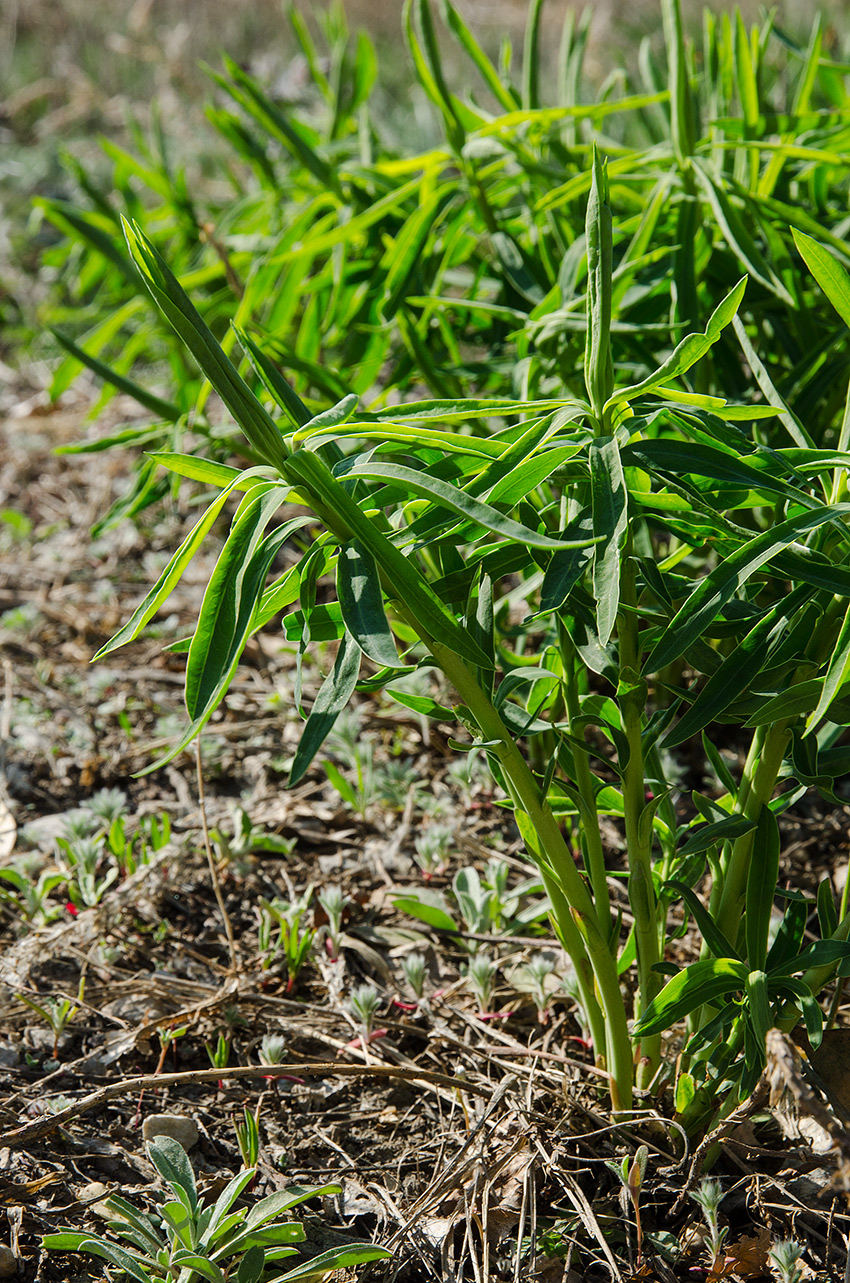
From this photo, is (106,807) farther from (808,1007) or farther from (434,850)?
(808,1007)

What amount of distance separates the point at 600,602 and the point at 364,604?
0.18 metres

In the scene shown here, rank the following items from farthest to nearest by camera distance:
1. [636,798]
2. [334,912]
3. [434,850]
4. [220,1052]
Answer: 1. [434,850]
2. [334,912]
3. [220,1052]
4. [636,798]

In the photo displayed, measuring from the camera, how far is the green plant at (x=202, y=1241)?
3.10 ft

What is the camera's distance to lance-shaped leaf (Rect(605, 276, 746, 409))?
0.79 metres

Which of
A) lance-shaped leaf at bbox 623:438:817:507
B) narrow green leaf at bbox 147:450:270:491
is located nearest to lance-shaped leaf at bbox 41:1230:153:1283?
narrow green leaf at bbox 147:450:270:491

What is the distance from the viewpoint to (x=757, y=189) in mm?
1455

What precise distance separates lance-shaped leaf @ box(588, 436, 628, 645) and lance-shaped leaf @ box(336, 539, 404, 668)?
161mm

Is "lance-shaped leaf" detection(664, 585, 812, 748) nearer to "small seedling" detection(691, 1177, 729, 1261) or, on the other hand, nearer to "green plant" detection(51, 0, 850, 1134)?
"green plant" detection(51, 0, 850, 1134)

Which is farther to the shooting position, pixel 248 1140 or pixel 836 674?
pixel 248 1140

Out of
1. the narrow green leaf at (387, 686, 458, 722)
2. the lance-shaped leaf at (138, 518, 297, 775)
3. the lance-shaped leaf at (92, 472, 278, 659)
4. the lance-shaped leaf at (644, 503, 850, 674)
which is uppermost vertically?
the lance-shaped leaf at (92, 472, 278, 659)

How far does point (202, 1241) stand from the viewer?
3.17 ft

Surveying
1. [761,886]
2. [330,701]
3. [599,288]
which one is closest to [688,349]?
[599,288]

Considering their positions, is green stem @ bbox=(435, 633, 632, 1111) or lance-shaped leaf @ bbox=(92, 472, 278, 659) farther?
green stem @ bbox=(435, 633, 632, 1111)

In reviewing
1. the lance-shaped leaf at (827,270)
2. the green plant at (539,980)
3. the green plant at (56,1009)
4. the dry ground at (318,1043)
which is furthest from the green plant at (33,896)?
the lance-shaped leaf at (827,270)
